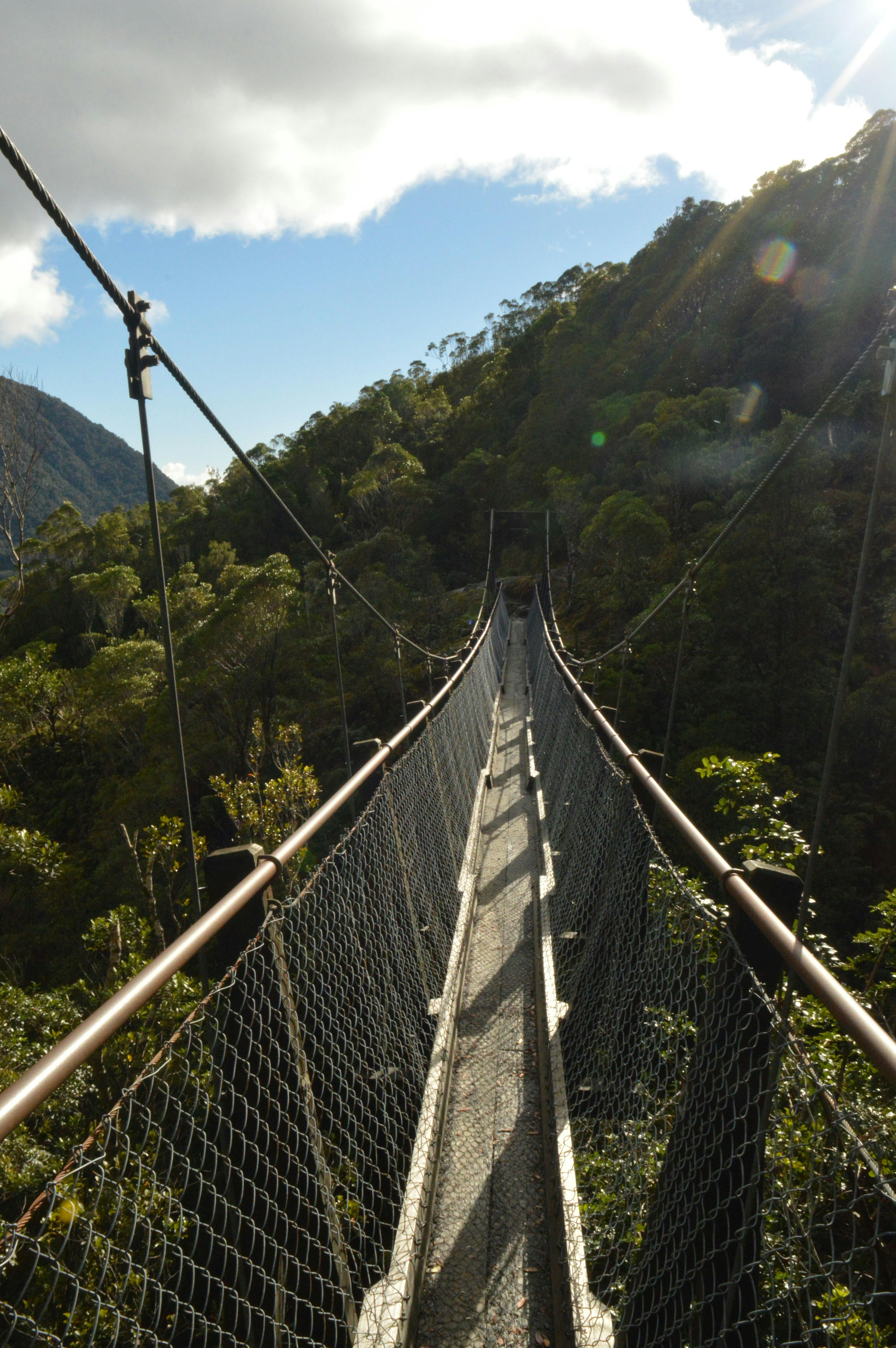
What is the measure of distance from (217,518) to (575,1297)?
31.0 m

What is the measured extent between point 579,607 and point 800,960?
14.1m

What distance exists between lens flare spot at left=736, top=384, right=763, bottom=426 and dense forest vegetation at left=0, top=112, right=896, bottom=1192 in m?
0.10

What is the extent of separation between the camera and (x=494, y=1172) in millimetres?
1547

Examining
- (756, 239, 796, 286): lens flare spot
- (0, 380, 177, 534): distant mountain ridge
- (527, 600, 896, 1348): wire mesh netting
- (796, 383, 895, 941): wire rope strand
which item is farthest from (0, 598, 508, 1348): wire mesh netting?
(0, 380, 177, 534): distant mountain ridge

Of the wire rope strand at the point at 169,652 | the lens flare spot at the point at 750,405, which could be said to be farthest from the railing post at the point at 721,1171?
the lens flare spot at the point at 750,405

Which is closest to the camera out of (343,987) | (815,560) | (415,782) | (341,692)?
(343,987)

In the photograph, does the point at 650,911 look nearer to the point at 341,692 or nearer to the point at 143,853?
the point at 341,692

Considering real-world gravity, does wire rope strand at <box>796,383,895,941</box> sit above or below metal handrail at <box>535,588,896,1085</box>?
above

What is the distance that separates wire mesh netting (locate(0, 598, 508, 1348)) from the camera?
0.82 metres

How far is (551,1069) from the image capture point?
1761 millimetres

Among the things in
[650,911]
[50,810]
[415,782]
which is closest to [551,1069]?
[650,911]

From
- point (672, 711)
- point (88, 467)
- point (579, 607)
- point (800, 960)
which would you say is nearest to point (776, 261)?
point (579, 607)

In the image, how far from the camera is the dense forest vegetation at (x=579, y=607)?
7.73m

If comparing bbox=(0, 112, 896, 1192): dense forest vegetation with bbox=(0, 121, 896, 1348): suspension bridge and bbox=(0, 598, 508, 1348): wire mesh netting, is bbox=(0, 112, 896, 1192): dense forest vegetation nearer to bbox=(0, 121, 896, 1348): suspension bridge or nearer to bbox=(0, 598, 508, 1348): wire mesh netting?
bbox=(0, 121, 896, 1348): suspension bridge
